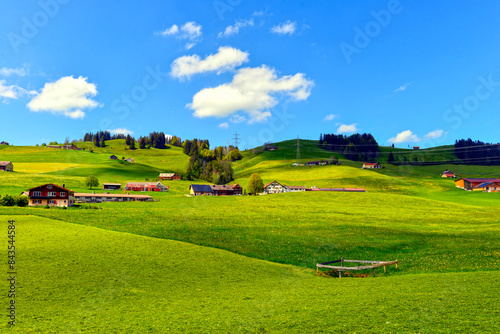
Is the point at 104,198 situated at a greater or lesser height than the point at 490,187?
lesser

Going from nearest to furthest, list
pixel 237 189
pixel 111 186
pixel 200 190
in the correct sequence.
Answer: pixel 111 186 < pixel 200 190 < pixel 237 189

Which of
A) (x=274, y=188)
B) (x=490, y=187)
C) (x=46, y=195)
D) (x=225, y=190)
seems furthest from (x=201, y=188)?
(x=490, y=187)

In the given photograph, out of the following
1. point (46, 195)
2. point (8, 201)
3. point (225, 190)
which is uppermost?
point (225, 190)

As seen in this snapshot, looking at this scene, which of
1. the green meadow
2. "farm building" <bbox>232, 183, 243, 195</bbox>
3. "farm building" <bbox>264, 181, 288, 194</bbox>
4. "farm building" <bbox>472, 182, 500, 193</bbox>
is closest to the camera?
the green meadow

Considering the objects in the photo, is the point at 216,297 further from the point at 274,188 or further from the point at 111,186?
the point at 111,186

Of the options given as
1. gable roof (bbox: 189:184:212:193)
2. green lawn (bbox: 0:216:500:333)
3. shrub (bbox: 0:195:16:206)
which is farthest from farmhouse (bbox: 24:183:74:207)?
green lawn (bbox: 0:216:500:333)

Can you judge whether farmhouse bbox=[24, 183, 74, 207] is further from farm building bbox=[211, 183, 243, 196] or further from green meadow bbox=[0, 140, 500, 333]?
farm building bbox=[211, 183, 243, 196]

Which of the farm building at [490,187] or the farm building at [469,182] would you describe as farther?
the farm building at [469,182]

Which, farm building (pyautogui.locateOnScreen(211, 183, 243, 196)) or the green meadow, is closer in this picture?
the green meadow

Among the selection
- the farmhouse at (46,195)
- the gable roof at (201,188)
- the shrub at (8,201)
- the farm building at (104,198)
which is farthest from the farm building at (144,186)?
the shrub at (8,201)

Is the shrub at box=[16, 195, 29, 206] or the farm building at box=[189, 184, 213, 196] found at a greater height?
the farm building at box=[189, 184, 213, 196]

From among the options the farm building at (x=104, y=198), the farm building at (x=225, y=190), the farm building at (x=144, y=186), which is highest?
the farm building at (x=144, y=186)

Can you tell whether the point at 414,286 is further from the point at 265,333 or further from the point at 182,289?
the point at 182,289

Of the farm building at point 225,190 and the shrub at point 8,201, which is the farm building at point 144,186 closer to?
the farm building at point 225,190
